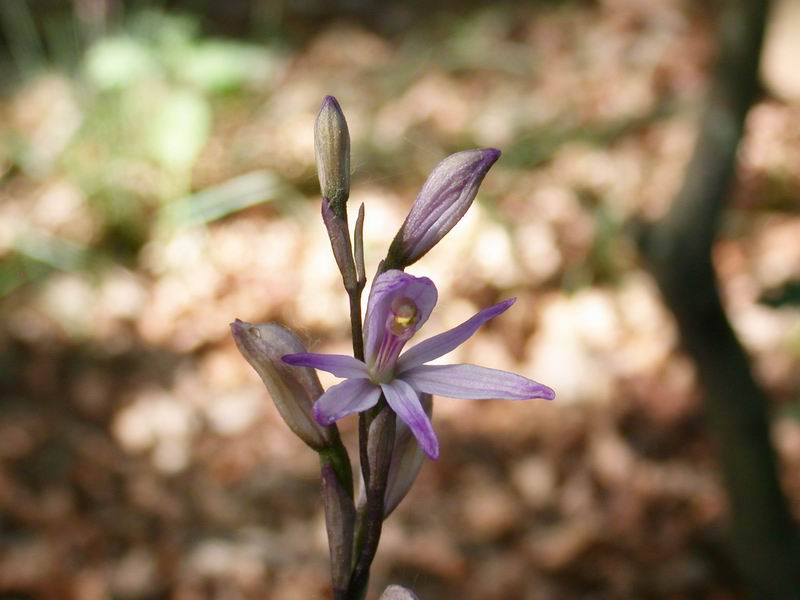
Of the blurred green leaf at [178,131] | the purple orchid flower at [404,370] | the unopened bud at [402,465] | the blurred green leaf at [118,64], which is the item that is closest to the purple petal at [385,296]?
the purple orchid flower at [404,370]

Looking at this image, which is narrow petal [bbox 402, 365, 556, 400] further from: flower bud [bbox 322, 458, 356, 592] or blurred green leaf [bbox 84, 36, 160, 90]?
blurred green leaf [bbox 84, 36, 160, 90]

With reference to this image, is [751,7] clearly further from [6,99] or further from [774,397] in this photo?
[6,99]

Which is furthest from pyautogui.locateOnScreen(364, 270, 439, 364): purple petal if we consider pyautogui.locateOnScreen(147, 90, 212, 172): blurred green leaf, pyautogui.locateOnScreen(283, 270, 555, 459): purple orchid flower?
pyautogui.locateOnScreen(147, 90, 212, 172): blurred green leaf

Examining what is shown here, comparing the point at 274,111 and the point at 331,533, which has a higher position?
the point at 274,111

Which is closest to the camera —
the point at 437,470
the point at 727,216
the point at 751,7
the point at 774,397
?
the point at 751,7

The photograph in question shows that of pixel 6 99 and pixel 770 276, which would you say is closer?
pixel 770 276

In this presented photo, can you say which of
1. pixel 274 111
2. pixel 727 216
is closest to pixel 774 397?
pixel 727 216

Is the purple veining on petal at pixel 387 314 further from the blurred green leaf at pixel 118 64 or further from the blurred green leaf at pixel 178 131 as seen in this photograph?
the blurred green leaf at pixel 118 64
